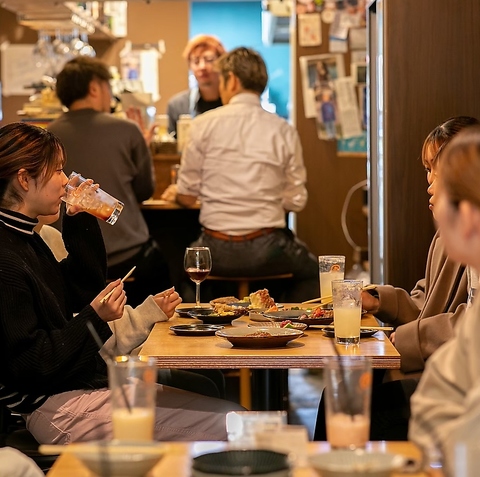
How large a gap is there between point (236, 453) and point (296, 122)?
487 centimetres

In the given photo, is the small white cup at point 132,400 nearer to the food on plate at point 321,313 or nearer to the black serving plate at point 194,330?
the black serving plate at point 194,330

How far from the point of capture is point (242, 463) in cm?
132

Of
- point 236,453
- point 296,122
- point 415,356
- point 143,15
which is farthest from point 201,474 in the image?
point 143,15

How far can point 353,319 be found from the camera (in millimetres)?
2369

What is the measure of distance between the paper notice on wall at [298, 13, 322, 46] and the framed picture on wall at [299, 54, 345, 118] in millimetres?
95

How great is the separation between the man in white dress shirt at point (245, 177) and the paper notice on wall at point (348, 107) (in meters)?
1.33

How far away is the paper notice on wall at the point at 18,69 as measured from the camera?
8508 mm

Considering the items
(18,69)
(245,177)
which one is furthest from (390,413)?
(18,69)

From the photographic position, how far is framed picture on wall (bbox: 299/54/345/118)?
6.00 meters

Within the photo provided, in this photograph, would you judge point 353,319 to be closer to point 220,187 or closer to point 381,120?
point 381,120

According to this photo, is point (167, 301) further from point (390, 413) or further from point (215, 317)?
point (390, 413)

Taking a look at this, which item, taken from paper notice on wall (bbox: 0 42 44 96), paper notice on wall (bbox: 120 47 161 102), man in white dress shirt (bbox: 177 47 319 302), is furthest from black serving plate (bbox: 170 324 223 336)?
paper notice on wall (bbox: 0 42 44 96)

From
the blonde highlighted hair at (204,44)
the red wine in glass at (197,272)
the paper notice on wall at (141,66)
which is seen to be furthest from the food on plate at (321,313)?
the paper notice on wall at (141,66)

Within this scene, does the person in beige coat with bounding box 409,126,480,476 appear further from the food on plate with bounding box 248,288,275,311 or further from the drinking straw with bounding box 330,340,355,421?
the food on plate with bounding box 248,288,275,311
